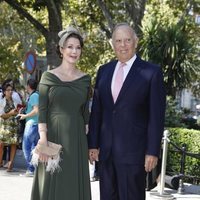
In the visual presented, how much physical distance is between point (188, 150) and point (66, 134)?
468 centimetres

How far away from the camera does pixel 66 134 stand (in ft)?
14.6

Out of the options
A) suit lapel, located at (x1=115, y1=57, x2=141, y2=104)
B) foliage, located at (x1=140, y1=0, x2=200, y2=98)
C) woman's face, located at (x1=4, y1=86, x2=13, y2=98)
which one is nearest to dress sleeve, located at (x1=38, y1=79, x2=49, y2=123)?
suit lapel, located at (x1=115, y1=57, x2=141, y2=104)

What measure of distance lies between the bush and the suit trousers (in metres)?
4.12

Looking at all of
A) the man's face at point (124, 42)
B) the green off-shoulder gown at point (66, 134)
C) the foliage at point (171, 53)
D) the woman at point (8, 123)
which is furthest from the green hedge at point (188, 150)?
the foliage at point (171, 53)

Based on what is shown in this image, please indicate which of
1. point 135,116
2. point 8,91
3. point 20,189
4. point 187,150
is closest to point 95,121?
point 135,116

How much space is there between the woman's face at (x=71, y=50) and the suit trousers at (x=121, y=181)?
97cm

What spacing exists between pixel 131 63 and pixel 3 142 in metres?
5.67

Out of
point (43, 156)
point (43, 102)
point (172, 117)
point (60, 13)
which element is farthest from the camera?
point (60, 13)

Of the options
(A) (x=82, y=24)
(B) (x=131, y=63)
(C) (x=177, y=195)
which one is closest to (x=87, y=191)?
(B) (x=131, y=63)

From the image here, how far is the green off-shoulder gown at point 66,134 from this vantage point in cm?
434

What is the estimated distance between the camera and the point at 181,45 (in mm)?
13859

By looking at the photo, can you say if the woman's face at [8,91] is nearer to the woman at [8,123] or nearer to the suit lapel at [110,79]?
the woman at [8,123]

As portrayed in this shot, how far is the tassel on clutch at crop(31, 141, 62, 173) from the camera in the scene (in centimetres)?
438

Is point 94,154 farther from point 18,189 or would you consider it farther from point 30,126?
point 30,126
